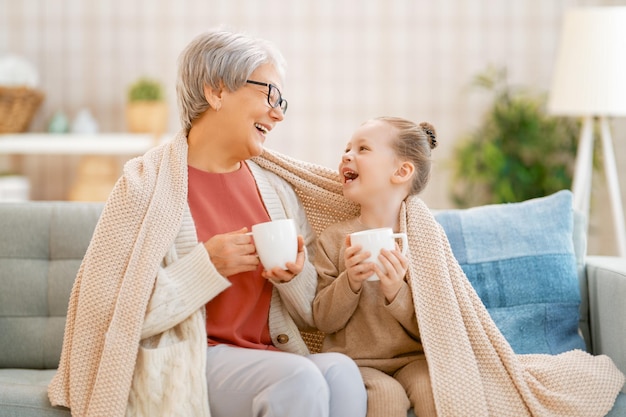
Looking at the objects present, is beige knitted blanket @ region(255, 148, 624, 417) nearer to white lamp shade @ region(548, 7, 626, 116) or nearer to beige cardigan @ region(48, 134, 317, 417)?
beige cardigan @ region(48, 134, 317, 417)

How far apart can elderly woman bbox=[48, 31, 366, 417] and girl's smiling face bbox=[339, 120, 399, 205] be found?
205 millimetres

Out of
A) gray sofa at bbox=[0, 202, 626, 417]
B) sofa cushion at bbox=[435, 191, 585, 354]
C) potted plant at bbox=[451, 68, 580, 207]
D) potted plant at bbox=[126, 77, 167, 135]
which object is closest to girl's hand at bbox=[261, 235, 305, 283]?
sofa cushion at bbox=[435, 191, 585, 354]

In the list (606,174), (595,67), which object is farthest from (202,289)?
(606,174)

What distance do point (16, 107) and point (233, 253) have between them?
3032 millimetres

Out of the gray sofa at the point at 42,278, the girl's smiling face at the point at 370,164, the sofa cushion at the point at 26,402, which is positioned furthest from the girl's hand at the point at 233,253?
the gray sofa at the point at 42,278

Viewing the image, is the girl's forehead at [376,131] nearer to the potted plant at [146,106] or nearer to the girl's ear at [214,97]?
the girl's ear at [214,97]

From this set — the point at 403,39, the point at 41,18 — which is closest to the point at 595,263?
the point at 403,39

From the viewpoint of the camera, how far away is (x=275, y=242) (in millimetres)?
1709

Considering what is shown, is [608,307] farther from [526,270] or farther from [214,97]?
[214,97]

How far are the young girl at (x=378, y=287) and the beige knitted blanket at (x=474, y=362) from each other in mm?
49

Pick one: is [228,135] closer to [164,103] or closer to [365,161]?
[365,161]

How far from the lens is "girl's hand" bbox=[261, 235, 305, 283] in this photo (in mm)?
1743

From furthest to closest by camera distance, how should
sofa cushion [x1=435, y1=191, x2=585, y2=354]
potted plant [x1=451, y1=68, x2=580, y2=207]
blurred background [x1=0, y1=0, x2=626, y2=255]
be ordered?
blurred background [x1=0, y1=0, x2=626, y2=255]
potted plant [x1=451, y1=68, x2=580, y2=207]
sofa cushion [x1=435, y1=191, x2=585, y2=354]

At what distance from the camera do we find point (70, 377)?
177 cm
